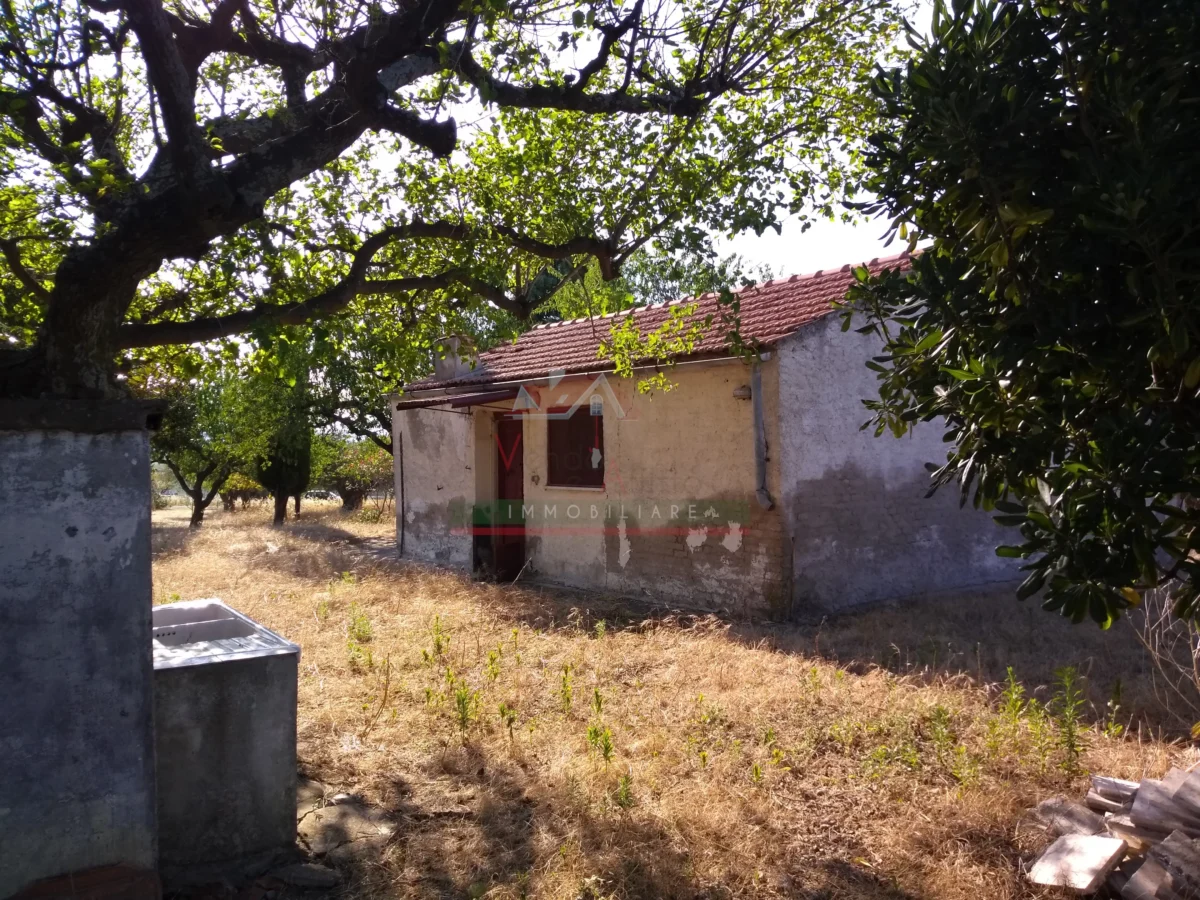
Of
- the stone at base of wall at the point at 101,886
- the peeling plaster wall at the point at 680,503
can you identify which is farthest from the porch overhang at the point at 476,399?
the stone at base of wall at the point at 101,886

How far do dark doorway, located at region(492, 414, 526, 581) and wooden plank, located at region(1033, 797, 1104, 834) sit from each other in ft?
30.0

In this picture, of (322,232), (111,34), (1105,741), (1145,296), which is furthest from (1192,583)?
(111,34)

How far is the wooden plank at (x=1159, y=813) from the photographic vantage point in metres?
3.81

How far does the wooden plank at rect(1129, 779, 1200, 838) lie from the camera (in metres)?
3.81

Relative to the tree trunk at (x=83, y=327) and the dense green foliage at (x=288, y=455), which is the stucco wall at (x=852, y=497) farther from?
the dense green foliage at (x=288, y=455)

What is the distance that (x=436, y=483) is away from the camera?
46.3 ft

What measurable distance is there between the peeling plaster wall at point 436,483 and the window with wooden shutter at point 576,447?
64.1 inches

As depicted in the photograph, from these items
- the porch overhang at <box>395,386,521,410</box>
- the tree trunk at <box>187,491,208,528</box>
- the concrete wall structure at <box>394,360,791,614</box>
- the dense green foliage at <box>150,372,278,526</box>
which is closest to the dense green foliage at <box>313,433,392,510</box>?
the tree trunk at <box>187,491,208,528</box>

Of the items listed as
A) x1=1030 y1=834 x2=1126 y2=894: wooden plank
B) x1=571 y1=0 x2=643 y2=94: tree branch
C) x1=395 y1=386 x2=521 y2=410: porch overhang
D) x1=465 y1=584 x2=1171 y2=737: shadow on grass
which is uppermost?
x1=571 y1=0 x2=643 y2=94: tree branch

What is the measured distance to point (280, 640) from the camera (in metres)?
4.52

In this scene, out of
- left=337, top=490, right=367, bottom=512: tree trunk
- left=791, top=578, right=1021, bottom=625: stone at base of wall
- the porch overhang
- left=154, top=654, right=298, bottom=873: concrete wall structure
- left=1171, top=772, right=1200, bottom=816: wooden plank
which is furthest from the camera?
left=337, top=490, right=367, bottom=512: tree trunk

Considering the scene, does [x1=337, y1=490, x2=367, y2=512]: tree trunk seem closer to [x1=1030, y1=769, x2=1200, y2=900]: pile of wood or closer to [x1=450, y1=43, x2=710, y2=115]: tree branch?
[x1=450, y1=43, x2=710, y2=115]: tree branch

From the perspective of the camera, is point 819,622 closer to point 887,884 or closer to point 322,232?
point 887,884

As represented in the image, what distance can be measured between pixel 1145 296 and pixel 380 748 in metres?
4.89
